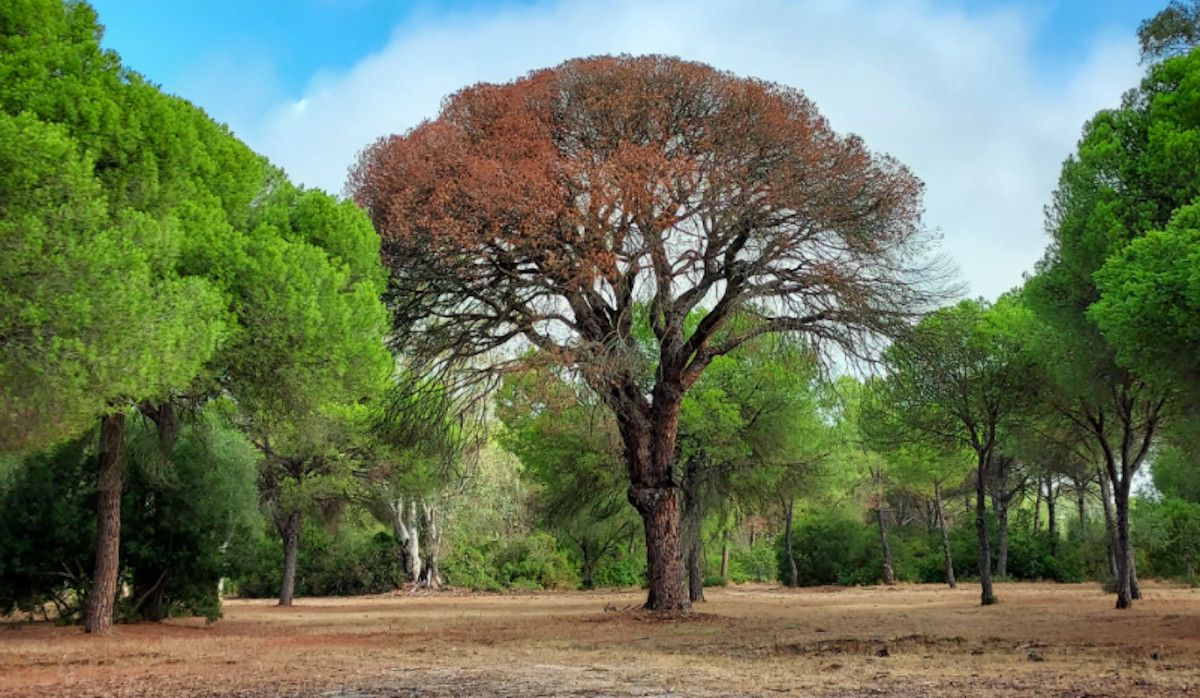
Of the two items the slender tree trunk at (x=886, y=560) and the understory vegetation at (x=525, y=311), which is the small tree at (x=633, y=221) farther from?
the slender tree trunk at (x=886, y=560)

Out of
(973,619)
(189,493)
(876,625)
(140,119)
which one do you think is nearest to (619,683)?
(140,119)

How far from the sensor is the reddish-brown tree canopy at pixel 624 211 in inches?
646

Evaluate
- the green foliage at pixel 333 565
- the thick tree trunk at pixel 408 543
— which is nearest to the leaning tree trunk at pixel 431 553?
the thick tree trunk at pixel 408 543

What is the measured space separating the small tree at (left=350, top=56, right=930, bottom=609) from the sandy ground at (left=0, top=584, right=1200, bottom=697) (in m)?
4.31

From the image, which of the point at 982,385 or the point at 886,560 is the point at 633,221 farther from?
the point at 886,560

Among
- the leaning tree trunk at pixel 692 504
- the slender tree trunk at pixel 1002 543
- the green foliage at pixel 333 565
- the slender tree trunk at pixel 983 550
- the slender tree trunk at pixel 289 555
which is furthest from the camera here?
the green foliage at pixel 333 565

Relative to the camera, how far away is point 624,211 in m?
16.5

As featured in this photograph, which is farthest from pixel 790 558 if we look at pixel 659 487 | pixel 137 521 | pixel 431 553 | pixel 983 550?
pixel 137 521

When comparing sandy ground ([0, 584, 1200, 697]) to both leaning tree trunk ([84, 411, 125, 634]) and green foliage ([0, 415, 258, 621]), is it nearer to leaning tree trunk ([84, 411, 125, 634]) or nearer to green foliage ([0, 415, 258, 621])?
leaning tree trunk ([84, 411, 125, 634])

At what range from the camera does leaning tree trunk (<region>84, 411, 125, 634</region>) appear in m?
15.8

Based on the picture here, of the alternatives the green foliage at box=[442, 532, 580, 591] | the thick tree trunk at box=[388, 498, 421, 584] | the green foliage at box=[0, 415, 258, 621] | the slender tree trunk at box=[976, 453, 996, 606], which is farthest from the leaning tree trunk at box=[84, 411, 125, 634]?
the green foliage at box=[442, 532, 580, 591]

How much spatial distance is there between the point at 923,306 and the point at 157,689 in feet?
46.0

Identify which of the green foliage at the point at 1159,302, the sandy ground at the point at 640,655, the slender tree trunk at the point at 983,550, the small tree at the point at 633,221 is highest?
the small tree at the point at 633,221

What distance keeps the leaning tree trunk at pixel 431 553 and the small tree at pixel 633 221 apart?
78.5 ft
